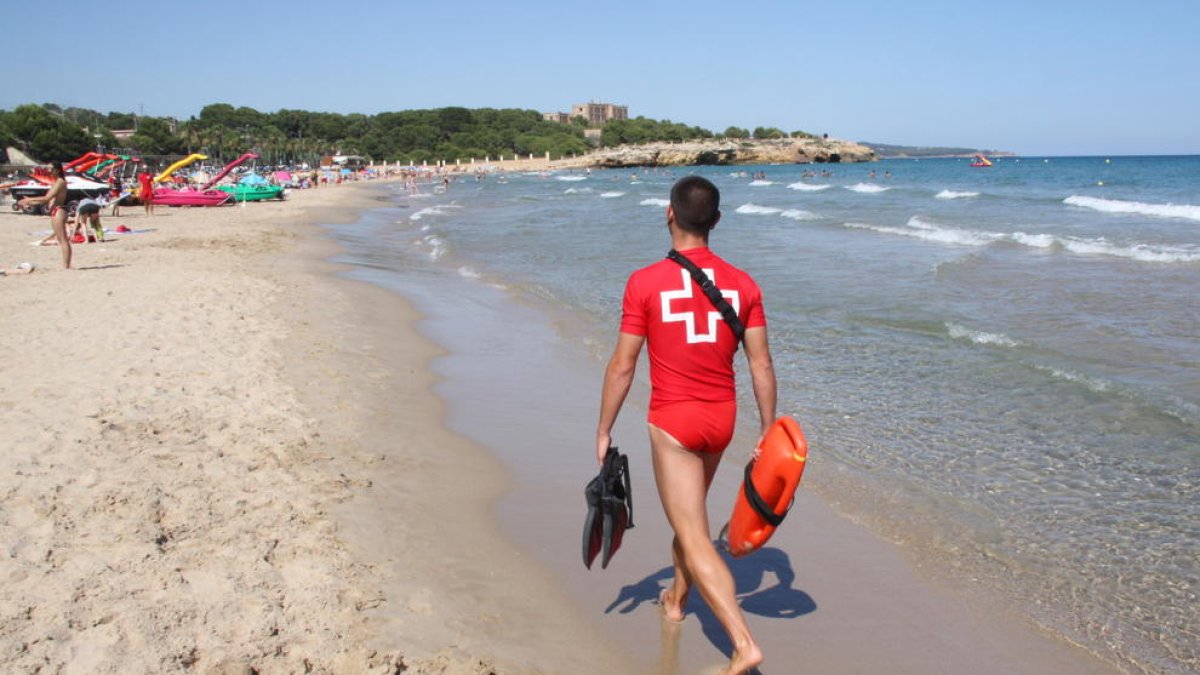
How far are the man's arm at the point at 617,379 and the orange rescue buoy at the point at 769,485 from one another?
548 mm

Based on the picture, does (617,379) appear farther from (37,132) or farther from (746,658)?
(37,132)

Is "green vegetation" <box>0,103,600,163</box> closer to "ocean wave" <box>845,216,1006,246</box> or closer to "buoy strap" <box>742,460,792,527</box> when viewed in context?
"ocean wave" <box>845,216,1006,246</box>

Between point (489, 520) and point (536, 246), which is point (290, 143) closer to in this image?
point (536, 246)

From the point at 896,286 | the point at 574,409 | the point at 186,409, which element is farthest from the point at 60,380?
the point at 896,286

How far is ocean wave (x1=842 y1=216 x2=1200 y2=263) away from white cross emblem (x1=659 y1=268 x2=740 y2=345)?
17.3 m

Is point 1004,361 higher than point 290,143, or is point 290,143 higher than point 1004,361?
point 290,143

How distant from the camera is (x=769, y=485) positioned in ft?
10.4

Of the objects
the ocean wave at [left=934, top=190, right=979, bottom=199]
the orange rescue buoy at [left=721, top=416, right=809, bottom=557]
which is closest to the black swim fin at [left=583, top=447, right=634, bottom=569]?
the orange rescue buoy at [left=721, top=416, right=809, bottom=557]

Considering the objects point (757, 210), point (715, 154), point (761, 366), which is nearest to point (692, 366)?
point (761, 366)

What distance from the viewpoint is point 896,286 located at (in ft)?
47.2

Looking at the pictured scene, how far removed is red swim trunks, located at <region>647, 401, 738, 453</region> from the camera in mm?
3188

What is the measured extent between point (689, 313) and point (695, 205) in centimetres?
40

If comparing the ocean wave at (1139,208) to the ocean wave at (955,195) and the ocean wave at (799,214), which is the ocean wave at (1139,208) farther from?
the ocean wave at (799,214)

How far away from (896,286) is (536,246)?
10.5 meters
